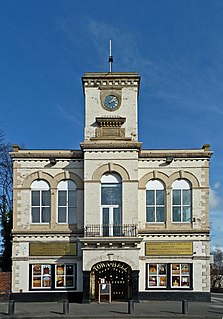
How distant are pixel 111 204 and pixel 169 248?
4.56 m

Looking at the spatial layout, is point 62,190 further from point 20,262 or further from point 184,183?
point 184,183

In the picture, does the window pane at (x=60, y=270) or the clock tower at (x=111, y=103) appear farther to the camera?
the clock tower at (x=111, y=103)

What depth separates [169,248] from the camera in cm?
3036

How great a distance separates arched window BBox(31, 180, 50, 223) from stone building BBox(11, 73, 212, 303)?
0.21 feet

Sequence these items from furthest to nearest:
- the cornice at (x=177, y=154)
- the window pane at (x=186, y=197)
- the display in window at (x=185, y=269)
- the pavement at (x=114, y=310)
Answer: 1. the cornice at (x=177, y=154)
2. the window pane at (x=186, y=197)
3. the display in window at (x=185, y=269)
4. the pavement at (x=114, y=310)

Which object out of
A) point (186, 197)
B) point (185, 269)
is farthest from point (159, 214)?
point (185, 269)

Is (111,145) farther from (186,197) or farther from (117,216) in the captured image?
(186,197)

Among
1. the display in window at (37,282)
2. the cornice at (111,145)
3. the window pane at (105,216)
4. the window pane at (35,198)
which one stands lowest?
the display in window at (37,282)

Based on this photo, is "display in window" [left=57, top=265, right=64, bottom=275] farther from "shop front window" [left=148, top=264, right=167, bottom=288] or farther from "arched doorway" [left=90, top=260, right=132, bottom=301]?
"shop front window" [left=148, top=264, right=167, bottom=288]

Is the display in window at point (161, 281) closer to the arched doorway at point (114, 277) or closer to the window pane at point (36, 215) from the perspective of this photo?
the arched doorway at point (114, 277)

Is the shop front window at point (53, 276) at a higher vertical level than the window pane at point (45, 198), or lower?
lower

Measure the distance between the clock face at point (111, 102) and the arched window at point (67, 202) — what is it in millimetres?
5501

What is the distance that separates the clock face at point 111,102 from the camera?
3198cm

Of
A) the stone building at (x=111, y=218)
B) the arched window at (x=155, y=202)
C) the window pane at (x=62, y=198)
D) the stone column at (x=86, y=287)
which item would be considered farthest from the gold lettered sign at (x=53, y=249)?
the arched window at (x=155, y=202)
